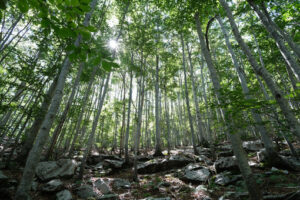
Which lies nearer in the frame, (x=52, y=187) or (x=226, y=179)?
(x=52, y=187)

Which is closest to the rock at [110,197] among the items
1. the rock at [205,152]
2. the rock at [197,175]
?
the rock at [197,175]

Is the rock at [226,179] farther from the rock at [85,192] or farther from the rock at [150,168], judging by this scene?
the rock at [85,192]

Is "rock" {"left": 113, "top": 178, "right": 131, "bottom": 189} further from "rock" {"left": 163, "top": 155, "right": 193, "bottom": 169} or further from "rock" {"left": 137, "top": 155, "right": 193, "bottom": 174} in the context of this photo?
"rock" {"left": 163, "top": 155, "right": 193, "bottom": 169}

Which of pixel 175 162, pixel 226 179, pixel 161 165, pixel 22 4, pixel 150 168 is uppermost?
pixel 22 4

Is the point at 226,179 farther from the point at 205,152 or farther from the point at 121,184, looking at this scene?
the point at 205,152

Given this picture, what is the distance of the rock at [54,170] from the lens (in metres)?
5.89

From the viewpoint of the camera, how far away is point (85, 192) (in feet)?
17.4

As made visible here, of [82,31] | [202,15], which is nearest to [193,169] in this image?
[202,15]

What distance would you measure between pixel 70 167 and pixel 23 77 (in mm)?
4792

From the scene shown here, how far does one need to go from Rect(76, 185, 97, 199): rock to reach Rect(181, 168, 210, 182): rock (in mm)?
3737

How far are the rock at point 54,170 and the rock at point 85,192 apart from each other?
1517 mm

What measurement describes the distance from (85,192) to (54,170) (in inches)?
86.4

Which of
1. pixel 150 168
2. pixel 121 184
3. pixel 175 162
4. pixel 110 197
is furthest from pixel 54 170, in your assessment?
pixel 175 162

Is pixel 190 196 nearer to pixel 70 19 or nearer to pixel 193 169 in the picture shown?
pixel 193 169
